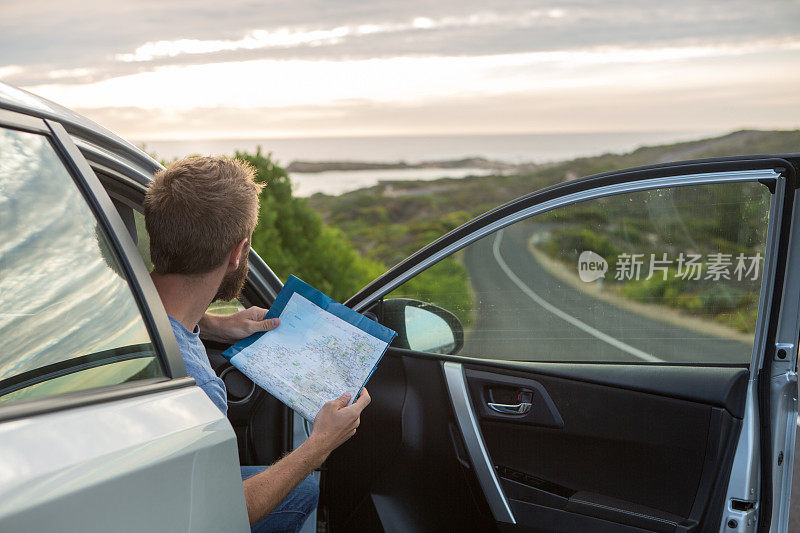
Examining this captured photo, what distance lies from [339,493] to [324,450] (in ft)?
3.01

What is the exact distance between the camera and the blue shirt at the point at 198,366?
1843 mm

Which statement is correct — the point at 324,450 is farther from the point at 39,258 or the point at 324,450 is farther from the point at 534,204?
the point at 534,204

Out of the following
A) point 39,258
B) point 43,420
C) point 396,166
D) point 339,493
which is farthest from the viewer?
point 396,166

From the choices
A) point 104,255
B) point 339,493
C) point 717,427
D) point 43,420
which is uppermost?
point 104,255

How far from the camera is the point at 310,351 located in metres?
2.10

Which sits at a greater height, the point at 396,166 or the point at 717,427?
the point at 396,166

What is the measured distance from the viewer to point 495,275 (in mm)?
2424

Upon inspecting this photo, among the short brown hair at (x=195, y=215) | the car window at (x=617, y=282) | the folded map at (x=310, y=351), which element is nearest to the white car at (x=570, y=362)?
the car window at (x=617, y=282)

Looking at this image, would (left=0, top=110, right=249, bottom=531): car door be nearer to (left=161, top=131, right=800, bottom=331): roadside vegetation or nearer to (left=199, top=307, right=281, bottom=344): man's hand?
(left=199, top=307, right=281, bottom=344): man's hand

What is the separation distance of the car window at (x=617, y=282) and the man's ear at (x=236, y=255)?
2.09 ft

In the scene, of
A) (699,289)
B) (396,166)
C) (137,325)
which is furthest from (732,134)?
(137,325)

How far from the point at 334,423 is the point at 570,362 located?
3.00 feet

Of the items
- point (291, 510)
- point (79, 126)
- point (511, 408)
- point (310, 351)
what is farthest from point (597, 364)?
point (79, 126)

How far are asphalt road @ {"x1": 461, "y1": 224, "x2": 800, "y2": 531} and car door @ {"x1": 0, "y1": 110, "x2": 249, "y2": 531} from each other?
3.76 feet
